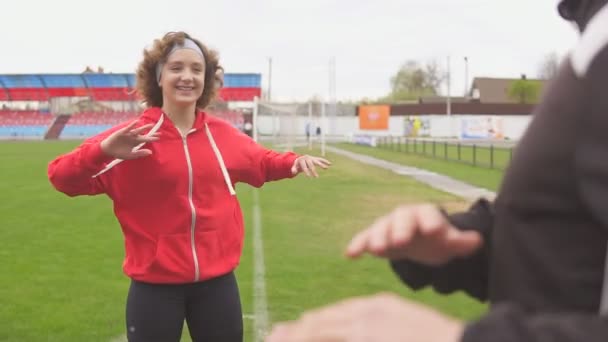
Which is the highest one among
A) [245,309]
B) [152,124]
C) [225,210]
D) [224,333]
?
[152,124]

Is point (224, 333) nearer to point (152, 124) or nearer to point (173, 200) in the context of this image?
point (173, 200)

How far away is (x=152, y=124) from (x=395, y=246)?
235cm

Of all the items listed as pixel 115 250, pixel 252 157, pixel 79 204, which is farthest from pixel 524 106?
pixel 252 157

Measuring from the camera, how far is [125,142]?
2967 mm

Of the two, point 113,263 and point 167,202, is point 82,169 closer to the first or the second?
point 167,202

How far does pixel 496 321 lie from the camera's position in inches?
35.4

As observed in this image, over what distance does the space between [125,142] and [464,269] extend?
6.37 ft

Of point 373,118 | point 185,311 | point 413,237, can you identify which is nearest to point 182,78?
point 185,311

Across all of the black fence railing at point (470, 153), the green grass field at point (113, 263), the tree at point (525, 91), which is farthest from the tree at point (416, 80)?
the green grass field at point (113, 263)

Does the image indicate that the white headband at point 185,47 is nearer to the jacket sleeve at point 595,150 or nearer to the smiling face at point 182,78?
the smiling face at point 182,78

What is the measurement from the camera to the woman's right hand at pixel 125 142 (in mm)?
2943

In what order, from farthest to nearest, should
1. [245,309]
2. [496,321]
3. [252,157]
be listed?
[245,309], [252,157], [496,321]

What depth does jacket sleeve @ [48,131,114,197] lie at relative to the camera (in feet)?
9.99

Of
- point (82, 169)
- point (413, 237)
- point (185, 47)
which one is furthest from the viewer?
point (185, 47)
